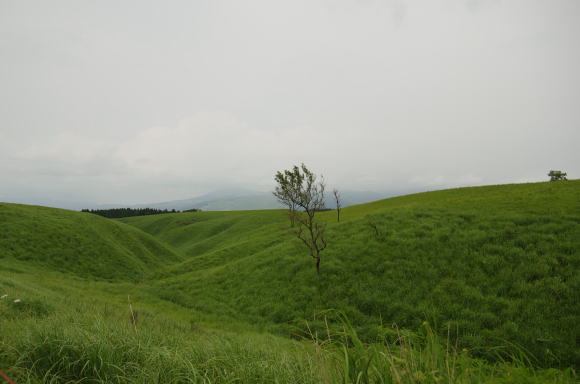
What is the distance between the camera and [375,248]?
19.9 m

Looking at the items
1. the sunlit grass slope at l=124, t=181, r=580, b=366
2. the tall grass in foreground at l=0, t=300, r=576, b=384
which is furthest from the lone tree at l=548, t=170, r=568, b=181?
the tall grass in foreground at l=0, t=300, r=576, b=384

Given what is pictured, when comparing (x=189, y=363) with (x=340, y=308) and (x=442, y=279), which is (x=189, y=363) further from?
(x=442, y=279)

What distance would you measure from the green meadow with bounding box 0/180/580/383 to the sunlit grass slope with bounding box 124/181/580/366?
8 centimetres

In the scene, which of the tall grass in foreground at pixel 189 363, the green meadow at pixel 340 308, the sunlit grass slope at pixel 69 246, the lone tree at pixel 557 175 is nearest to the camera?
the tall grass in foreground at pixel 189 363

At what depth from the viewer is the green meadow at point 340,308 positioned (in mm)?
3797

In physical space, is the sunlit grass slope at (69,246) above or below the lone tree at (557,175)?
below

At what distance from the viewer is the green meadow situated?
12.5 feet

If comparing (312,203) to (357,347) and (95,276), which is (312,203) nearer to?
(357,347)

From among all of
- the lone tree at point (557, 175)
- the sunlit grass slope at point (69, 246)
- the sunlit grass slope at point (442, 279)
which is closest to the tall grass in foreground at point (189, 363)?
the sunlit grass slope at point (442, 279)

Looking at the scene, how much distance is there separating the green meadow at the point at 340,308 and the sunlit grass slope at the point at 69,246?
283mm

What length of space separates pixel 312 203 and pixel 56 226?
3901 cm

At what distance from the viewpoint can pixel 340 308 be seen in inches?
583

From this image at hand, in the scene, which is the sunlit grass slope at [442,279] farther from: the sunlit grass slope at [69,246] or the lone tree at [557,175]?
the lone tree at [557,175]

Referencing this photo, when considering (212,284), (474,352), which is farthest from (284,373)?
(212,284)
